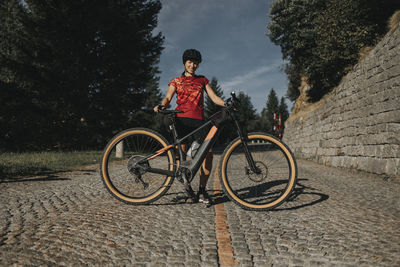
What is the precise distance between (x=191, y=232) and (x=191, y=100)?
1742 millimetres

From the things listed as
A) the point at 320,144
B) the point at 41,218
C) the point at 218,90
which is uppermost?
the point at 218,90

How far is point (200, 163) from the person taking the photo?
3.25 m

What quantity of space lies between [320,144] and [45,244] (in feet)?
34.9

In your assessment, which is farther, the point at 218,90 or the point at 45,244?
the point at 218,90

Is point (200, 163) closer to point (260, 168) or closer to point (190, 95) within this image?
point (260, 168)

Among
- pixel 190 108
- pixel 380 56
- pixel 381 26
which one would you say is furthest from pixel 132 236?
pixel 381 26

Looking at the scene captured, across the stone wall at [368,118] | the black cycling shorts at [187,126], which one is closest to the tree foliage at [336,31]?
the stone wall at [368,118]

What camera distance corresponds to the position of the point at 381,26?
35.9 feet

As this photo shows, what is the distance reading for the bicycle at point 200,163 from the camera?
10.5 feet

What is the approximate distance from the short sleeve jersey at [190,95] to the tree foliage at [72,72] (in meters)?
13.6

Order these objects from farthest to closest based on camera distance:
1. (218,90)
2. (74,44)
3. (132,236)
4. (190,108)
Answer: (218,90) < (74,44) < (190,108) < (132,236)

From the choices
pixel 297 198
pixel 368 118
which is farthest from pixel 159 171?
pixel 368 118

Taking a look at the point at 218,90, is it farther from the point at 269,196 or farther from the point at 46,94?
the point at 269,196

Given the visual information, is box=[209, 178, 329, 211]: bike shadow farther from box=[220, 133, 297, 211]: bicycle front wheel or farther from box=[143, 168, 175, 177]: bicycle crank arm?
box=[143, 168, 175, 177]: bicycle crank arm
